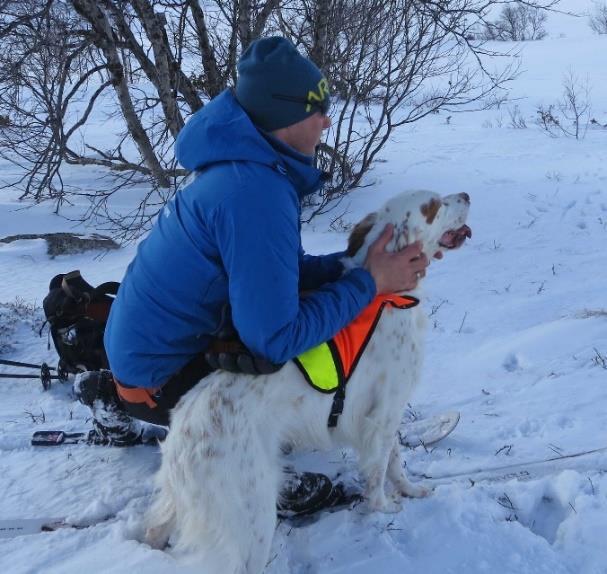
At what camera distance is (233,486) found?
2055 mm

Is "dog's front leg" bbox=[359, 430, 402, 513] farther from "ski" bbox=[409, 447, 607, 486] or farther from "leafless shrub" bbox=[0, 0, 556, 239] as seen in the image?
"leafless shrub" bbox=[0, 0, 556, 239]

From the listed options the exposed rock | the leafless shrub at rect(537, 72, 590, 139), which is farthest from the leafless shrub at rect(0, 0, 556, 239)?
the leafless shrub at rect(537, 72, 590, 139)

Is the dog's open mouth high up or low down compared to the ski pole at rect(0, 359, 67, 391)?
up

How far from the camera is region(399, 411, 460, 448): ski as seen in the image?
10.3 ft

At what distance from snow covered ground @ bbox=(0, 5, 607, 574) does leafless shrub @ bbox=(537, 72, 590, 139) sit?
180 inches

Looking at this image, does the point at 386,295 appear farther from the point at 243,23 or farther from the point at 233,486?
the point at 243,23

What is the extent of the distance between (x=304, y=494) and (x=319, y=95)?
1648 mm

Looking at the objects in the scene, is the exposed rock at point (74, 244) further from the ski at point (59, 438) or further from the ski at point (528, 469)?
the ski at point (528, 469)

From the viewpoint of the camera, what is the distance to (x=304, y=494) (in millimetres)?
2680

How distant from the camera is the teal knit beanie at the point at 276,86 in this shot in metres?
2.14

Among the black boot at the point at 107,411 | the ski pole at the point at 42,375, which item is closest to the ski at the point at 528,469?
the black boot at the point at 107,411

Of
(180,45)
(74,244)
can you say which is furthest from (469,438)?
(74,244)

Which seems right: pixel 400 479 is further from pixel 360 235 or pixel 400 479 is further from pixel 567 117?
pixel 567 117

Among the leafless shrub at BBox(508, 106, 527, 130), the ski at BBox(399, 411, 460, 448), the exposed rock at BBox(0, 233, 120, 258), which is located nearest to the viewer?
the ski at BBox(399, 411, 460, 448)
